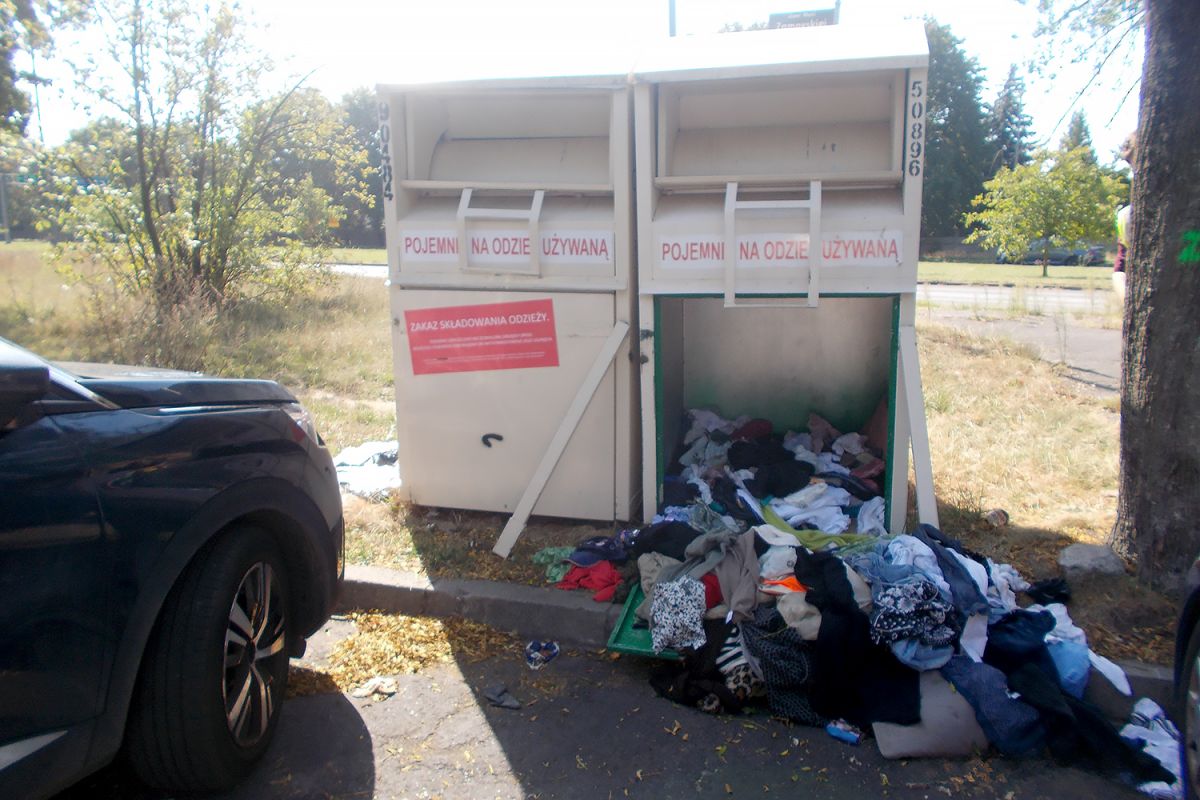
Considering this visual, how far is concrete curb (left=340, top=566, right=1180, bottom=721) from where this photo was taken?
390cm

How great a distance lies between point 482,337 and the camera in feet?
15.5

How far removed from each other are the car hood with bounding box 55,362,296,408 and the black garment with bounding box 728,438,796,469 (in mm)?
2930

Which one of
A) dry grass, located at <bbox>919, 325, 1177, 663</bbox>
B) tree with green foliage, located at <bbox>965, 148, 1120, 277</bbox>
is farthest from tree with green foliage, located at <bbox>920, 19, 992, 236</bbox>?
dry grass, located at <bbox>919, 325, 1177, 663</bbox>

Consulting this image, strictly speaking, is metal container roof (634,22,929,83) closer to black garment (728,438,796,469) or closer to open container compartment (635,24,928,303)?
open container compartment (635,24,928,303)

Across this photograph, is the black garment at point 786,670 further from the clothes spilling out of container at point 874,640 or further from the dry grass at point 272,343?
the dry grass at point 272,343

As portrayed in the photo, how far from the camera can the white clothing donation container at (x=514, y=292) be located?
4477 millimetres

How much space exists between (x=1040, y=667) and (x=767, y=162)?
2694 millimetres

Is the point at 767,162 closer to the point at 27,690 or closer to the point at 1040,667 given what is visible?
the point at 1040,667

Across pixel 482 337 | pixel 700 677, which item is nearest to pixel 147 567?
pixel 700 677

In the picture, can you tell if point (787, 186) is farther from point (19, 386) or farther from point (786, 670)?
point (19, 386)

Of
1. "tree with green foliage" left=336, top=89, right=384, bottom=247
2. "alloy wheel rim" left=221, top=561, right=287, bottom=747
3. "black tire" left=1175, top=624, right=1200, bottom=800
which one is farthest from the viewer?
"tree with green foliage" left=336, top=89, right=384, bottom=247

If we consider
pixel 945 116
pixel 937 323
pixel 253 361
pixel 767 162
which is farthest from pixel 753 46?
pixel 945 116

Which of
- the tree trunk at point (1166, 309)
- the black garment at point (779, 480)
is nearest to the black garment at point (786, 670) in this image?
the black garment at point (779, 480)

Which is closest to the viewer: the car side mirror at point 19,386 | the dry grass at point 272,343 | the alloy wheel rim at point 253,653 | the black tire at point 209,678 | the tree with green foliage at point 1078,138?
the car side mirror at point 19,386
